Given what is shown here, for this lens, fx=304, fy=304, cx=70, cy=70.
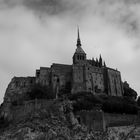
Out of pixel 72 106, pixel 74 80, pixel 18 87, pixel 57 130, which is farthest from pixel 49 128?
pixel 18 87

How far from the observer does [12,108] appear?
65.8 m

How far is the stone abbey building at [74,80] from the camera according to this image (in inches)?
3155

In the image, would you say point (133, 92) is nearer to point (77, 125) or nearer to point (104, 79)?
point (104, 79)

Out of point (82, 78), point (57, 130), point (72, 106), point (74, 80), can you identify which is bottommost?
point (57, 130)

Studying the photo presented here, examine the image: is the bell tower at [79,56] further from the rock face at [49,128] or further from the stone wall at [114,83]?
the rock face at [49,128]

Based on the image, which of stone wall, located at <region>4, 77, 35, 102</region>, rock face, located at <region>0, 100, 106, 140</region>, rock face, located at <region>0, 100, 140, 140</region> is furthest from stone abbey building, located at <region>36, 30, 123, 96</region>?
rock face, located at <region>0, 100, 140, 140</region>

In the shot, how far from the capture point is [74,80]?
8012 cm

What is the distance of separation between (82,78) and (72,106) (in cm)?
2320

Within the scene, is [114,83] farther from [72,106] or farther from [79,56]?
[72,106]

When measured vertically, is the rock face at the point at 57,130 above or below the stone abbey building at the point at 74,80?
below

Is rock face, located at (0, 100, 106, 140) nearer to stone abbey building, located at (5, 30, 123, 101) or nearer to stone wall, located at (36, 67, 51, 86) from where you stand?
stone abbey building, located at (5, 30, 123, 101)

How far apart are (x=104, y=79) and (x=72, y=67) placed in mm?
9715

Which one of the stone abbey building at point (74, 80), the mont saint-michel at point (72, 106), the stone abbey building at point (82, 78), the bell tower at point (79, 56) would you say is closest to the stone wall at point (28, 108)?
the mont saint-michel at point (72, 106)

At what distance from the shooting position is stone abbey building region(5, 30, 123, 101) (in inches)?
3155
